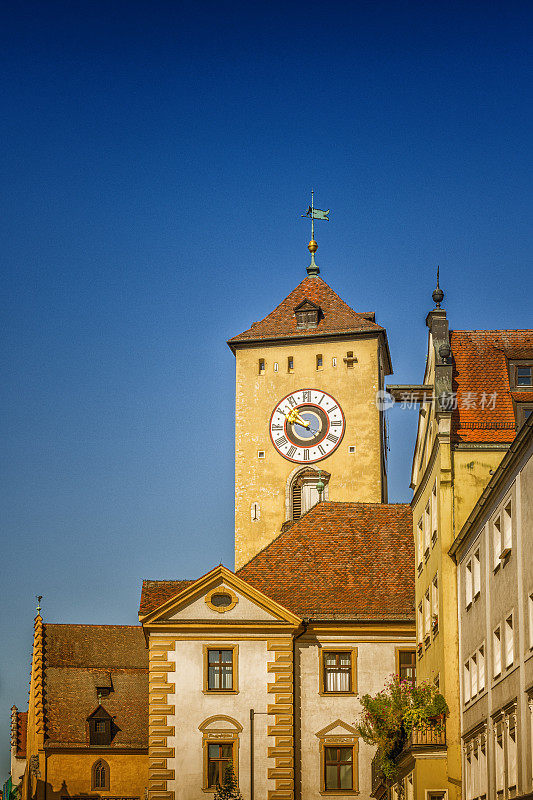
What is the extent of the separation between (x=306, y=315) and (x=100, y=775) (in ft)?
89.0

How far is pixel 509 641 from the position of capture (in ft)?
110

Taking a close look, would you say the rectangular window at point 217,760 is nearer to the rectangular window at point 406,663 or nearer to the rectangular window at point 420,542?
the rectangular window at point 406,663

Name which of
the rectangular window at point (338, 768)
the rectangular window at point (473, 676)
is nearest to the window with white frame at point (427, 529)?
the rectangular window at point (338, 768)

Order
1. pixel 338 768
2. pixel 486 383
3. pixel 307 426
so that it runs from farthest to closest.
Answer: pixel 307 426 < pixel 338 768 < pixel 486 383

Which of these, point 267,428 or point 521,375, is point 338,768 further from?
point 267,428

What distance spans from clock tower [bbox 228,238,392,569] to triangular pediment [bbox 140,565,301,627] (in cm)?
2379

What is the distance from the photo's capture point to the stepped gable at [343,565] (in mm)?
50875

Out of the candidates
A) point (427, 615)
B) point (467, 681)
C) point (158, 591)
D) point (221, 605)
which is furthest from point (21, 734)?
point (467, 681)

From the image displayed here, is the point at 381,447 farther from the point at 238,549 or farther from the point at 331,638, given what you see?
the point at 331,638

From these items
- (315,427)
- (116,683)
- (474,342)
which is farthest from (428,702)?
(315,427)

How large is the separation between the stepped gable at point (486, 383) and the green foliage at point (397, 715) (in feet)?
24.0

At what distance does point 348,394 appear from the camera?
3041 inches

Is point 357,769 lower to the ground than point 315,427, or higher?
lower

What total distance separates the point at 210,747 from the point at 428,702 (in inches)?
388
